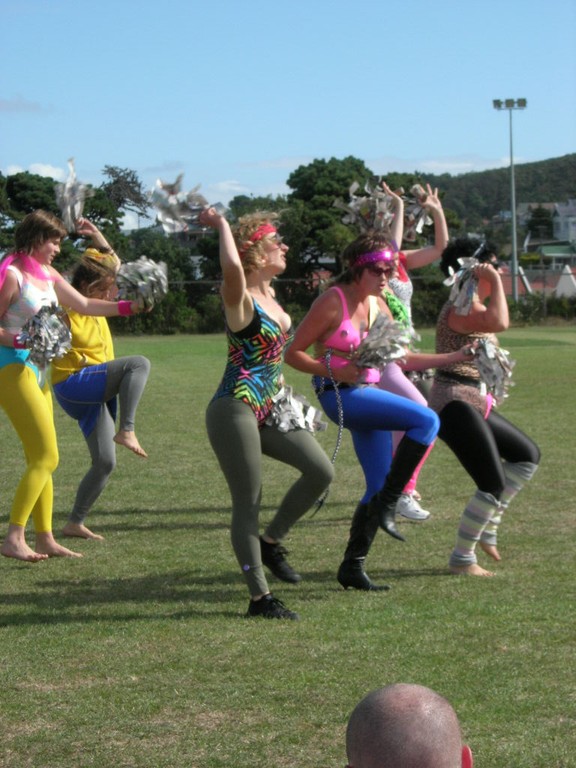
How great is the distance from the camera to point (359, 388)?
641 cm

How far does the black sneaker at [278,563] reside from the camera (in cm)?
663

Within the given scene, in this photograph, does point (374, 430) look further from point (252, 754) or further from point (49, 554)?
point (252, 754)

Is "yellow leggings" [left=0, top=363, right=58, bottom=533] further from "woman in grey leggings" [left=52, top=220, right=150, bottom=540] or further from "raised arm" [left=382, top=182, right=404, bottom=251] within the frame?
"raised arm" [left=382, top=182, right=404, bottom=251]

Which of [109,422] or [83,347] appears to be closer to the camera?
[83,347]

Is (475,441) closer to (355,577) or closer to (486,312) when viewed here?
(486,312)

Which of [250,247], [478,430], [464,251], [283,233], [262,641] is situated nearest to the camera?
[262,641]

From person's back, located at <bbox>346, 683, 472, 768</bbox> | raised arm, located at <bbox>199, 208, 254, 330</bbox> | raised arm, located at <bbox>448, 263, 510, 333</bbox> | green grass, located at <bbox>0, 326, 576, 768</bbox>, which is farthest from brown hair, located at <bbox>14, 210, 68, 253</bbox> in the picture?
person's back, located at <bbox>346, 683, 472, 768</bbox>

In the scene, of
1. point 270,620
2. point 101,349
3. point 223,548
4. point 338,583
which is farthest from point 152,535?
point 270,620

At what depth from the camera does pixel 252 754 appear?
13.3ft

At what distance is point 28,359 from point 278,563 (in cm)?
185

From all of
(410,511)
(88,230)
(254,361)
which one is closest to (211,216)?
(254,361)

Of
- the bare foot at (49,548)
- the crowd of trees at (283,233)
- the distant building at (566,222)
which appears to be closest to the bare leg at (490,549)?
the bare foot at (49,548)

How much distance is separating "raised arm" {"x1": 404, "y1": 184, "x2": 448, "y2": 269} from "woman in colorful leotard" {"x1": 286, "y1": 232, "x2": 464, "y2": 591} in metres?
2.21

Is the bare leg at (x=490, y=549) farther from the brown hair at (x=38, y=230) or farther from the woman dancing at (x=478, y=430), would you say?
the brown hair at (x=38, y=230)
